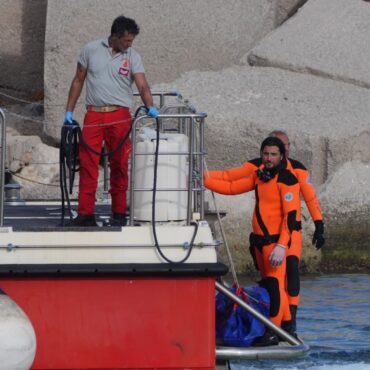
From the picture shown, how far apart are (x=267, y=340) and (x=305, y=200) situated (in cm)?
90

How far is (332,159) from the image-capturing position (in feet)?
43.9

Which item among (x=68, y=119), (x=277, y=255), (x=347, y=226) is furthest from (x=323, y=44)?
(x=68, y=119)

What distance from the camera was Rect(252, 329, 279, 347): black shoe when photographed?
7705mm

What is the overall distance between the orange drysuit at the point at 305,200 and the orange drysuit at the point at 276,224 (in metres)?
0.05

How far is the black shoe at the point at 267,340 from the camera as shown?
25.3ft

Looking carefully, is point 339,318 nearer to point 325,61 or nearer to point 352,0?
point 325,61

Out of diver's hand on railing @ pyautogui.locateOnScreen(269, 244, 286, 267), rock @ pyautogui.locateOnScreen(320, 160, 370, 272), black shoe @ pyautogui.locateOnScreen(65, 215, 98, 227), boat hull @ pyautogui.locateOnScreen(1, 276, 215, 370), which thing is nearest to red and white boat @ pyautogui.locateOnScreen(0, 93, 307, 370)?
boat hull @ pyautogui.locateOnScreen(1, 276, 215, 370)

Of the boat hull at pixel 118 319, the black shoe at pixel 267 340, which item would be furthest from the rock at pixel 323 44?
the boat hull at pixel 118 319

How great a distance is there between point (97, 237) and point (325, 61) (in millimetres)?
8060

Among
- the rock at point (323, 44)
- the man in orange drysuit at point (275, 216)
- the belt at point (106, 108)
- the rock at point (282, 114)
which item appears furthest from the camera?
the rock at point (323, 44)

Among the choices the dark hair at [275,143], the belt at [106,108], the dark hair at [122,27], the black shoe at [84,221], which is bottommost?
the black shoe at [84,221]

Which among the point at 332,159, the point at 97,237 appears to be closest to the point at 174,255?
the point at 97,237

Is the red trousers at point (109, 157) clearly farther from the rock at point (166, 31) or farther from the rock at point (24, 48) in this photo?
the rock at point (24, 48)

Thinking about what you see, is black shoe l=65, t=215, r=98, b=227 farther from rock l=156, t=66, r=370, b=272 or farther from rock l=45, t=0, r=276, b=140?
rock l=45, t=0, r=276, b=140
